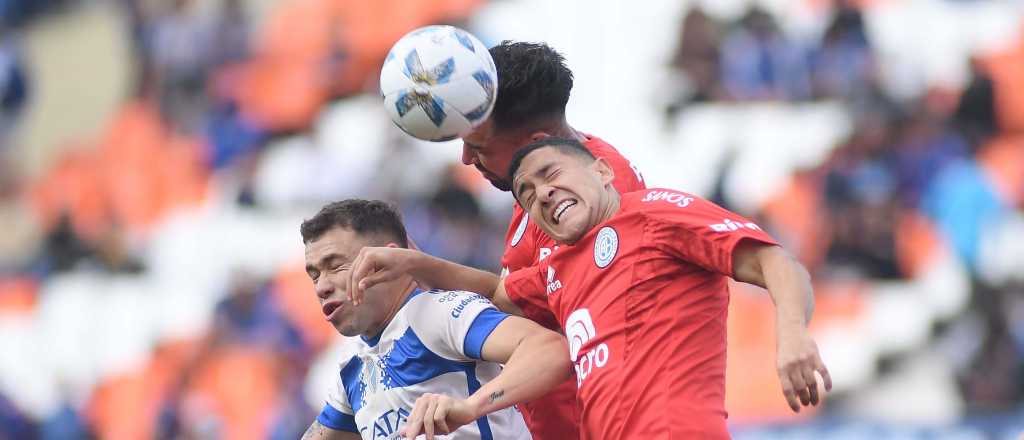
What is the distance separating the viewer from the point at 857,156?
10.8 m

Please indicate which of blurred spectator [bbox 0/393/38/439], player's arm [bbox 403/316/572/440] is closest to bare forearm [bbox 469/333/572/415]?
player's arm [bbox 403/316/572/440]

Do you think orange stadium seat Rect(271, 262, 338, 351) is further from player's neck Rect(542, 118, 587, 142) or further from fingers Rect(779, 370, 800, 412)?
fingers Rect(779, 370, 800, 412)

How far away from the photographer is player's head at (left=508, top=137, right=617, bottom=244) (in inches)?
183

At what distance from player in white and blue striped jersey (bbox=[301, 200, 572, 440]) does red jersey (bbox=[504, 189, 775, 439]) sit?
14 cm

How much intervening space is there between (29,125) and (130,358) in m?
3.09

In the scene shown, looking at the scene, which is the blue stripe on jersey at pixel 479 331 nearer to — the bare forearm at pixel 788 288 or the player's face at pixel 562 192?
the player's face at pixel 562 192

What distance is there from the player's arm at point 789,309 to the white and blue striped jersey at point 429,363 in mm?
854

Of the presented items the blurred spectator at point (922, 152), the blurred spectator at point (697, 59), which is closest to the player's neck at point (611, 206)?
→ the blurred spectator at point (922, 152)

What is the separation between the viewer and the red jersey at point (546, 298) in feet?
16.9

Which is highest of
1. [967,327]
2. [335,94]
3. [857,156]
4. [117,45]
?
[117,45]

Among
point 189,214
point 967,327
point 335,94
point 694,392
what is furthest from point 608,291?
point 189,214

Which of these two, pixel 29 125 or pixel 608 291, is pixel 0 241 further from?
pixel 608 291

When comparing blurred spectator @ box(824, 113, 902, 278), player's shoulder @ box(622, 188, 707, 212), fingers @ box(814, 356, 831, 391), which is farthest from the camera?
blurred spectator @ box(824, 113, 902, 278)

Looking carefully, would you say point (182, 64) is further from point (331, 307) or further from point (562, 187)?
point (562, 187)
